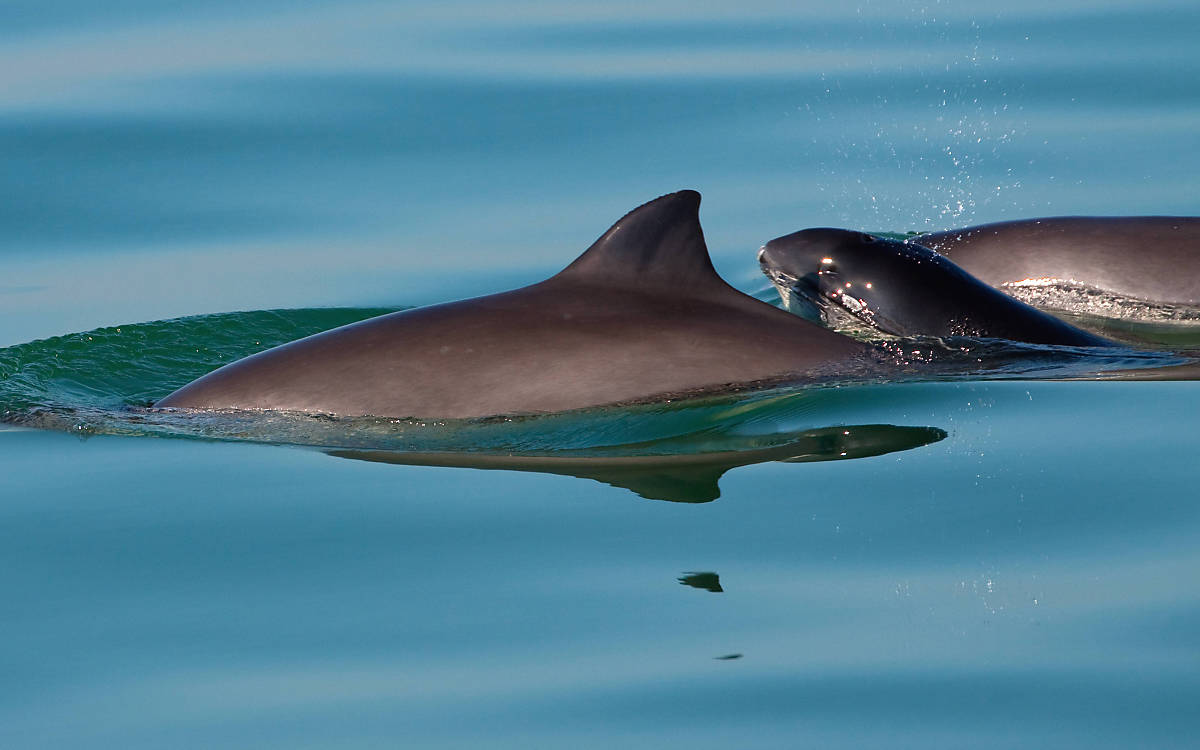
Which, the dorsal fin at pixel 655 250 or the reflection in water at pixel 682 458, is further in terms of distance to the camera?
the dorsal fin at pixel 655 250

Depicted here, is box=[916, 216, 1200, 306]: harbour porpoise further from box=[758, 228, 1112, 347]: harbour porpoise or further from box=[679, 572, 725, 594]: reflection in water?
box=[679, 572, 725, 594]: reflection in water

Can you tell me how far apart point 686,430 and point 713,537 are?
1.21 metres

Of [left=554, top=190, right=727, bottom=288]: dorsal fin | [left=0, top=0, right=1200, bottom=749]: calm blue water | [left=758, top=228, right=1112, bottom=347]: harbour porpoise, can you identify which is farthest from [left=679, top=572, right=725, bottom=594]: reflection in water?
[left=758, top=228, right=1112, bottom=347]: harbour porpoise

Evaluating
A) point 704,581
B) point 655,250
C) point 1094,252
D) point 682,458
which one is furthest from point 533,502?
point 1094,252

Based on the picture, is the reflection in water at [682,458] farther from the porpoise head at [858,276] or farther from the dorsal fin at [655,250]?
the porpoise head at [858,276]

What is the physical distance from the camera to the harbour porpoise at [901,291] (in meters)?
7.97

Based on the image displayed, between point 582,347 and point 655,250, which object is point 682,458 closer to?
point 582,347

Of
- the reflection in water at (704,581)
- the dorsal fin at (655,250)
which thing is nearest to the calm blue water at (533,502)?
the reflection in water at (704,581)

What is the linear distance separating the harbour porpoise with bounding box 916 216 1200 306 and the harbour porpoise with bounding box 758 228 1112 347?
67.7 inches

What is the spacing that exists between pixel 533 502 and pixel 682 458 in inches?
27.9

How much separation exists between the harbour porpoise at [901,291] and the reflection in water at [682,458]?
1.31 metres

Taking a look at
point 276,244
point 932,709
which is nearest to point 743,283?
point 276,244

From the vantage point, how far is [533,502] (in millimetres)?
6090

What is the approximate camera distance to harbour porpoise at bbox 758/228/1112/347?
7969mm
